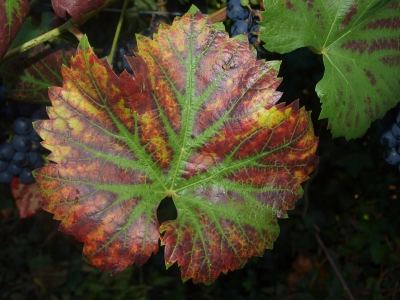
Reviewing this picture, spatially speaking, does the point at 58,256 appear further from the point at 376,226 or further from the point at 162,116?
the point at 162,116

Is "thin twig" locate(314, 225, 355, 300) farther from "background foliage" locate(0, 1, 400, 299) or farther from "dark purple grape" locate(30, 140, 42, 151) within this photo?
"dark purple grape" locate(30, 140, 42, 151)

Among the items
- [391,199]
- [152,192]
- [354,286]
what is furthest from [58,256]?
[152,192]

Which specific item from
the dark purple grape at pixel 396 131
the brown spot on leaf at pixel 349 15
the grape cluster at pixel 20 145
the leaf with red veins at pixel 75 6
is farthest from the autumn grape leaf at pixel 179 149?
the grape cluster at pixel 20 145

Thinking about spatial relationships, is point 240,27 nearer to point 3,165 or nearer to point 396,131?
point 396,131

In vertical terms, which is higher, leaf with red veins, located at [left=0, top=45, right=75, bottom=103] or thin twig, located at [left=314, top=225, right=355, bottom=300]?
leaf with red veins, located at [left=0, top=45, right=75, bottom=103]

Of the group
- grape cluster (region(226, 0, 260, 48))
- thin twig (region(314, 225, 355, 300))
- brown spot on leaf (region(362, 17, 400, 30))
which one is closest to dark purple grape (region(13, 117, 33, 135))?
grape cluster (region(226, 0, 260, 48))

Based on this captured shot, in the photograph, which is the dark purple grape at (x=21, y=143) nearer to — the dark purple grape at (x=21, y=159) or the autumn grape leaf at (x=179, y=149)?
the dark purple grape at (x=21, y=159)

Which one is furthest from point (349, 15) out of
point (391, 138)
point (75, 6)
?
point (75, 6)
